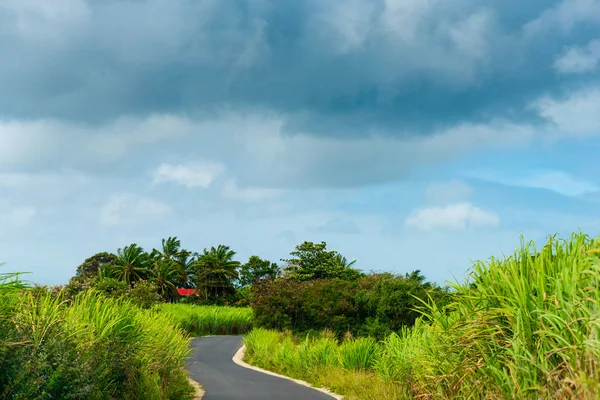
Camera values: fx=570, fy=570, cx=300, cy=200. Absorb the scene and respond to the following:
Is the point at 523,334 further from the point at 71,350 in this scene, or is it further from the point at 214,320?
the point at 214,320

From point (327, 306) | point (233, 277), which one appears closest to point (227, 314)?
point (327, 306)

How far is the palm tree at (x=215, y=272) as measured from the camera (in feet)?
270

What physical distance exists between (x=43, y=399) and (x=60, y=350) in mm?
755

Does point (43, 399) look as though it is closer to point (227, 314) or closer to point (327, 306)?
point (327, 306)

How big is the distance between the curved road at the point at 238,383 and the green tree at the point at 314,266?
2783cm

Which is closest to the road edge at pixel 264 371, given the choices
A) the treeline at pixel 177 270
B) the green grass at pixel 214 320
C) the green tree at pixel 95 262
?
the green grass at pixel 214 320

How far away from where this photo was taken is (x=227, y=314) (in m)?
53.7

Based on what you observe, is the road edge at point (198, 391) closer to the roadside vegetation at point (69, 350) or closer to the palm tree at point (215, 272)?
the roadside vegetation at point (69, 350)

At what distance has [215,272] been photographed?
82.9m

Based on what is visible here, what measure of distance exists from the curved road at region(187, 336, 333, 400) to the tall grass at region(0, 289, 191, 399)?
5459mm

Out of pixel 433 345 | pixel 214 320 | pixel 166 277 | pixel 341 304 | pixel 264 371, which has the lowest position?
pixel 264 371

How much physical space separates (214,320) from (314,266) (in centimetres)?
1218

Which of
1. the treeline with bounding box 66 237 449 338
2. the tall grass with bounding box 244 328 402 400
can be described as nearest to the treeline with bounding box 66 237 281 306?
the treeline with bounding box 66 237 449 338

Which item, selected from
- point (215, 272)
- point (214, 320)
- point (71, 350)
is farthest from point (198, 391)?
point (215, 272)
